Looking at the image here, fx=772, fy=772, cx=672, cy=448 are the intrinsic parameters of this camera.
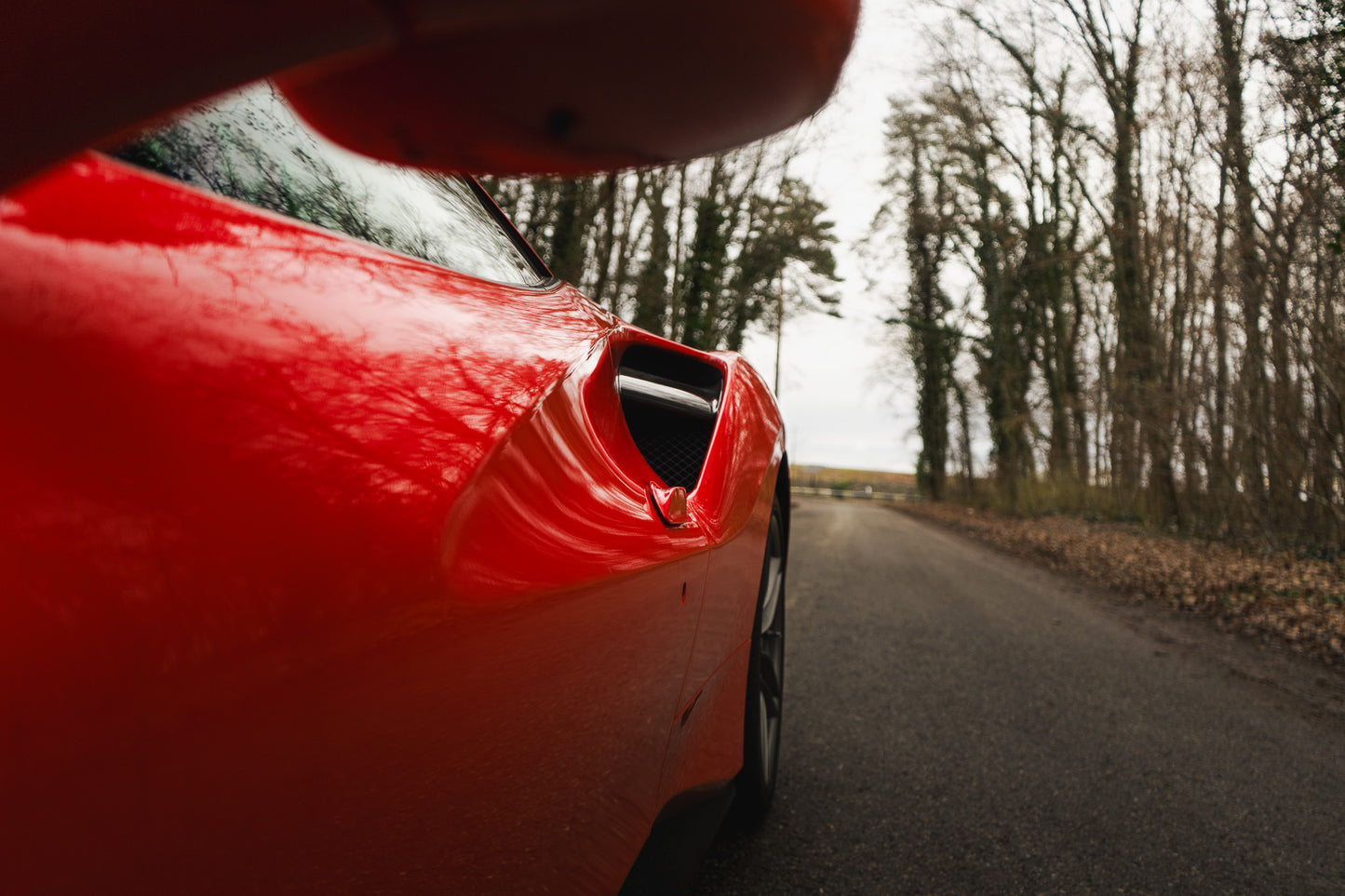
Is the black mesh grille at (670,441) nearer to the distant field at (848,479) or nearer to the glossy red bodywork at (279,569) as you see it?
the glossy red bodywork at (279,569)

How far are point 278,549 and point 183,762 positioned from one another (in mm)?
149

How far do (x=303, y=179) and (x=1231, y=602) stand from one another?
324 inches

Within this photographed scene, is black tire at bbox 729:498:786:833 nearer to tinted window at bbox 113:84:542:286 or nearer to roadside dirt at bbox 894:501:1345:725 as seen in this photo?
tinted window at bbox 113:84:542:286

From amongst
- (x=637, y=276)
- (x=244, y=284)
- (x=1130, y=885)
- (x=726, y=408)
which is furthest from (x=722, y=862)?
(x=637, y=276)

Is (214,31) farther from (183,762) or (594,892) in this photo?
(594,892)

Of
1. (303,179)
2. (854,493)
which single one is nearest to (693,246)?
(303,179)

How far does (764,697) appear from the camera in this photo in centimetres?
218

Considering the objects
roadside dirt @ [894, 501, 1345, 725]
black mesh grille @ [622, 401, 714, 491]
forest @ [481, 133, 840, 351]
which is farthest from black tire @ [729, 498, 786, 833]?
forest @ [481, 133, 840, 351]

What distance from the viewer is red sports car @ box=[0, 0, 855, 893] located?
422 millimetres

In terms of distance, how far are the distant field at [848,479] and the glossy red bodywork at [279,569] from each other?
177 feet

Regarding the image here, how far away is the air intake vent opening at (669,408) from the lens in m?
1.37

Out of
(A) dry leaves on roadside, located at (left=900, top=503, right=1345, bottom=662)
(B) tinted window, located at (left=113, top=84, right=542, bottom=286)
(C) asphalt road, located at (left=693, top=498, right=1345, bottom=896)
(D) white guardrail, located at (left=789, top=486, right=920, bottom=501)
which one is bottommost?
(C) asphalt road, located at (left=693, top=498, right=1345, bottom=896)

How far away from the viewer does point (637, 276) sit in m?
16.1

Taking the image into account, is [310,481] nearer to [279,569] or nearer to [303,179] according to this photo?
[279,569]
